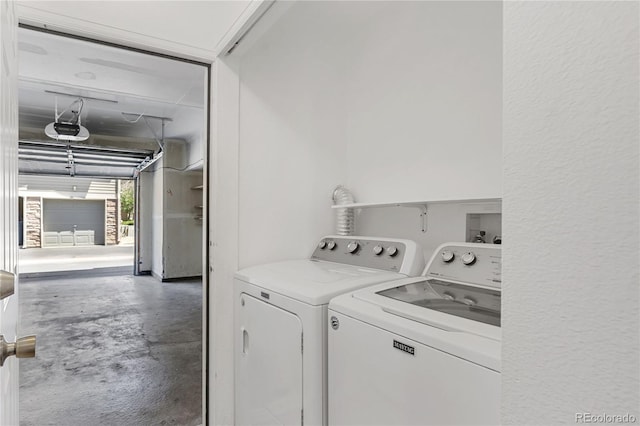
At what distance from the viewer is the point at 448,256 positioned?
5.49 ft

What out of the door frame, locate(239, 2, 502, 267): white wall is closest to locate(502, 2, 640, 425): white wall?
locate(239, 2, 502, 267): white wall

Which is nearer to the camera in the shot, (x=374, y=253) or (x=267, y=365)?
(x=267, y=365)

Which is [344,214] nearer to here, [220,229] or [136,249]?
[220,229]

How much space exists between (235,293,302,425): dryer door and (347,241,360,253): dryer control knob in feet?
2.09

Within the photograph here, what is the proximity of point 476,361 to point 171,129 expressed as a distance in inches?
246

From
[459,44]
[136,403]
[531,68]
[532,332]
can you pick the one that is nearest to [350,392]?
[532,332]

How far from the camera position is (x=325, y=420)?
1.36 m

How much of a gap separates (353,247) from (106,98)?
3.98 metres

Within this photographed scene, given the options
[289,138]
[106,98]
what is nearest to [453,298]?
[289,138]

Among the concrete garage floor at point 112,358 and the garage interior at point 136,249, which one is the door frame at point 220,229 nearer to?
the garage interior at point 136,249

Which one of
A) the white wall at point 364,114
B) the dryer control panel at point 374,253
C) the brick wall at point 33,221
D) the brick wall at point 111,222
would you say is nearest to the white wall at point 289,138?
the white wall at point 364,114

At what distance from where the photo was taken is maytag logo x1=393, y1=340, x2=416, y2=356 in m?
1.03

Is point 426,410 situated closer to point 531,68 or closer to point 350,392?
point 350,392

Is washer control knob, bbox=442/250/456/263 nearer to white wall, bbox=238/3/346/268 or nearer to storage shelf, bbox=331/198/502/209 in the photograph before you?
storage shelf, bbox=331/198/502/209
